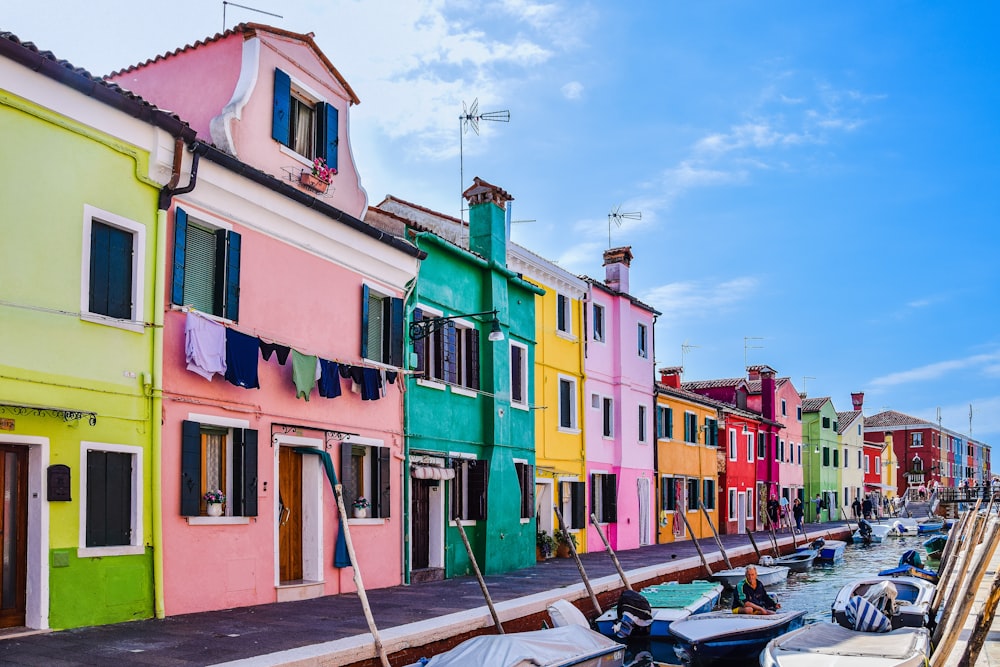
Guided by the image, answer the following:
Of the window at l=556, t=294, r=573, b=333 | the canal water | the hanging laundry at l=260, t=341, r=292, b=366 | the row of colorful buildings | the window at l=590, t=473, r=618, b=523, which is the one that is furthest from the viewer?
the window at l=590, t=473, r=618, b=523

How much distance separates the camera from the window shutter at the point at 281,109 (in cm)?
1551

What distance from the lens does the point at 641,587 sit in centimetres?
2047

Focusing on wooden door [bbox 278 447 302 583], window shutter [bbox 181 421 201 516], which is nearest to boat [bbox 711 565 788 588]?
wooden door [bbox 278 447 302 583]

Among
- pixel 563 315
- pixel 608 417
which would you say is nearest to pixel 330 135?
pixel 563 315

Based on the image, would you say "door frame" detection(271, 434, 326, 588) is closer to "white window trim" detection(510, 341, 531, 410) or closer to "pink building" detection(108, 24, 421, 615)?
"pink building" detection(108, 24, 421, 615)

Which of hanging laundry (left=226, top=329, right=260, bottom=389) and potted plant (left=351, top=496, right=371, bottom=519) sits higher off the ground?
hanging laundry (left=226, top=329, right=260, bottom=389)

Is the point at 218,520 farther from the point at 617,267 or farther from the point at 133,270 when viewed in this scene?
the point at 617,267

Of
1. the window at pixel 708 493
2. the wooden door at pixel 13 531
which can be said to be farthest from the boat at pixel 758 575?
the wooden door at pixel 13 531

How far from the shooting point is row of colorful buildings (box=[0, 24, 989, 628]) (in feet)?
35.9

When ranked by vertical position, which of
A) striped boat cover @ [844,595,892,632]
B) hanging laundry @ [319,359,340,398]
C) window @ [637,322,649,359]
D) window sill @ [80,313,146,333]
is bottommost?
striped boat cover @ [844,595,892,632]

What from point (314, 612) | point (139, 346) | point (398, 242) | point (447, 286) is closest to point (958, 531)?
point (447, 286)

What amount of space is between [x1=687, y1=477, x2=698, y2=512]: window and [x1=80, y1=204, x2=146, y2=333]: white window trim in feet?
95.4

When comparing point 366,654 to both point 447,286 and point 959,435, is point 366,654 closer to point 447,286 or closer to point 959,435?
point 447,286

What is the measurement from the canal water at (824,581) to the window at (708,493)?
5.70 metres
